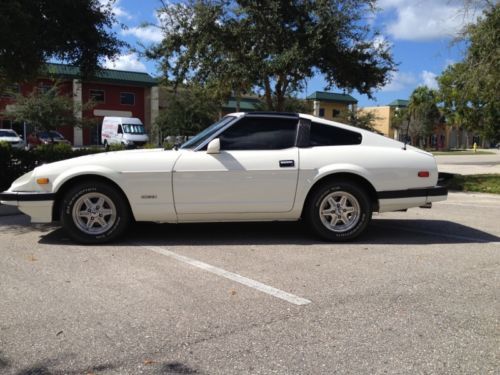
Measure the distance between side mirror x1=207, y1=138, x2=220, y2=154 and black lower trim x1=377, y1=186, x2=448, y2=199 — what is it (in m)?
2.06

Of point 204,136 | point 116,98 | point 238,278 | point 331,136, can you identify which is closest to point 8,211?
point 204,136

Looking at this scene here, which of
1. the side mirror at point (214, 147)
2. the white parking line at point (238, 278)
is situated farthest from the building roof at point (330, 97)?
the white parking line at point (238, 278)

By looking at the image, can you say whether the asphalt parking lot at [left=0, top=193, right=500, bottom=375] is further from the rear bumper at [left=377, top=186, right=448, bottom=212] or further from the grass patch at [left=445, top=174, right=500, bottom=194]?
the grass patch at [left=445, top=174, right=500, bottom=194]

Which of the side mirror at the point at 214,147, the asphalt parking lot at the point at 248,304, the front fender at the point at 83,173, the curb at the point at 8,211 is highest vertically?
the side mirror at the point at 214,147

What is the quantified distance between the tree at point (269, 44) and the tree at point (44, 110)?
18931 millimetres

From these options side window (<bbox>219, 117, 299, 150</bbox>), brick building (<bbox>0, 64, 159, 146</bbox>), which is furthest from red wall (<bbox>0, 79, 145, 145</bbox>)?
side window (<bbox>219, 117, 299, 150</bbox>)

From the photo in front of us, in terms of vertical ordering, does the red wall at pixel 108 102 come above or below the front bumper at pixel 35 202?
above

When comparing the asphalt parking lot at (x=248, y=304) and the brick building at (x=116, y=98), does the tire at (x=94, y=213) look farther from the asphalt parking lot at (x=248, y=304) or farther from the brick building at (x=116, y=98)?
the brick building at (x=116, y=98)

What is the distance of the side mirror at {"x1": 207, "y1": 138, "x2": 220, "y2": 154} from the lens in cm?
604

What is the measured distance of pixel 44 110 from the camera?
3128 cm

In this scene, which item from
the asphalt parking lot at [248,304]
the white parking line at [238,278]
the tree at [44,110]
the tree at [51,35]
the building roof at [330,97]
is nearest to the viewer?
the asphalt parking lot at [248,304]

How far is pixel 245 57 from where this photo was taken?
13.8 m

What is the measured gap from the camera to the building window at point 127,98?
49.8 meters

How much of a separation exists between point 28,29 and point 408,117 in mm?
65486
